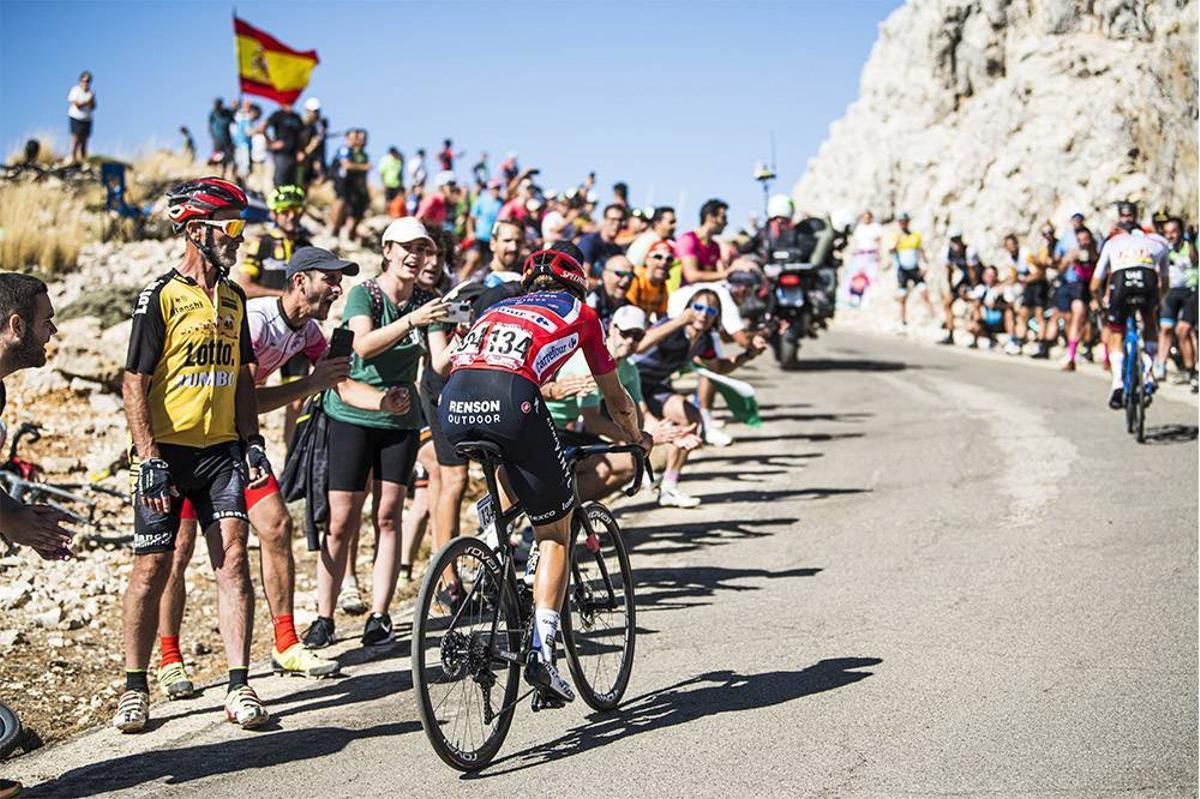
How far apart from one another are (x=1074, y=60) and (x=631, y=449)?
40.6 m

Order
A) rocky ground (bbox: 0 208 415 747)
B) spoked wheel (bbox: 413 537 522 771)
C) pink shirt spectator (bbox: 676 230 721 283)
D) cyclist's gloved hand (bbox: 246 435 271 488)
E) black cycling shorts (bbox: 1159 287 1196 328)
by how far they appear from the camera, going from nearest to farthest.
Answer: spoked wheel (bbox: 413 537 522 771) < cyclist's gloved hand (bbox: 246 435 271 488) < rocky ground (bbox: 0 208 415 747) < pink shirt spectator (bbox: 676 230 721 283) < black cycling shorts (bbox: 1159 287 1196 328)

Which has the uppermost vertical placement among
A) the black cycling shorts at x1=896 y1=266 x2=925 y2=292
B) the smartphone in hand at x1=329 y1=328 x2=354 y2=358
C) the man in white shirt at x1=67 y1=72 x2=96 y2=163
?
the man in white shirt at x1=67 y1=72 x2=96 y2=163

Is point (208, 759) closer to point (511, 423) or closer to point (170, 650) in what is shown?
point (170, 650)

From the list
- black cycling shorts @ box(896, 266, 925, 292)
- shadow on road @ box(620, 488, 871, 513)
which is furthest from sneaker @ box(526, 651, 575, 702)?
black cycling shorts @ box(896, 266, 925, 292)

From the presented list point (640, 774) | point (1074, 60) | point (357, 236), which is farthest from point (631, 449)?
point (1074, 60)

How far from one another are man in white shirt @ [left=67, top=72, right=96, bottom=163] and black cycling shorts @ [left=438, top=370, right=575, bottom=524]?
22.0 m

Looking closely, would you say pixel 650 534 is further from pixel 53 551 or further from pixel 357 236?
pixel 357 236

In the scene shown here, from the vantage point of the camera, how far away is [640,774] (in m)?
5.54

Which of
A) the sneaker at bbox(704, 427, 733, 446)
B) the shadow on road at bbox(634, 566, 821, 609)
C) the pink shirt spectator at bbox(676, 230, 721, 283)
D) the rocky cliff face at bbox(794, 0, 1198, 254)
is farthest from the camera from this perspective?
the rocky cliff face at bbox(794, 0, 1198, 254)

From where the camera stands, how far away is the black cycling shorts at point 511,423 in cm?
566

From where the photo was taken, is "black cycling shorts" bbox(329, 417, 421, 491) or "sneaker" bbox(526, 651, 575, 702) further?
"black cycling shorts" bbox(329, 417, 421, 491)

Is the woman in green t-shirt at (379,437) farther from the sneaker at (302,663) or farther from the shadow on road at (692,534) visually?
the shadow on road at (692,534)

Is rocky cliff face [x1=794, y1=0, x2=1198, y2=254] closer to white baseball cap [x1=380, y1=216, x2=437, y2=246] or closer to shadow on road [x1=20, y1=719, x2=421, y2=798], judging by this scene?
white baseball cap [x1=380, y1=216, x2=437, y2=246]

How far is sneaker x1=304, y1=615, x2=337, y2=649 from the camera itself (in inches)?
306
